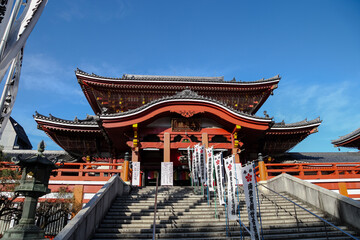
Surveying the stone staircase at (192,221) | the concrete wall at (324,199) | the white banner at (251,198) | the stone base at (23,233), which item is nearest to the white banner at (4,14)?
the stone base at (23,233)

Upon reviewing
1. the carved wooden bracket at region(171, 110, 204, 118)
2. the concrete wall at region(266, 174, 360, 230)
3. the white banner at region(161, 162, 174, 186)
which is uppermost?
the carved wooden bracket at region(171, 110, 204, 118)

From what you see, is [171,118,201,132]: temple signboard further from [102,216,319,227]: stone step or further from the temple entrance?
[102,216,319,227]: stone step

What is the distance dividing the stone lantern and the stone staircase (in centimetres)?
202

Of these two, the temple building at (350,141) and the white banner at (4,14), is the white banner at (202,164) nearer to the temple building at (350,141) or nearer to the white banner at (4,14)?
the white banner at (4,14)

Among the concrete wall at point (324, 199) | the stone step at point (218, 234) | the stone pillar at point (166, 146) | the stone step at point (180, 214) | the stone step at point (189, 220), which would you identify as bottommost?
the stone step at point (218, 234)

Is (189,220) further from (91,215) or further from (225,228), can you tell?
(91,215)

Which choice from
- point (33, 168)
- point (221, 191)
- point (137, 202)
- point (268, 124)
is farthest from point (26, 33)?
point (268, 124)

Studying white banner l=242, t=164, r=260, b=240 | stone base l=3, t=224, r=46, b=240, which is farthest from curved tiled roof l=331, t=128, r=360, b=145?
stone base l=3, t=224, r=46, b=240

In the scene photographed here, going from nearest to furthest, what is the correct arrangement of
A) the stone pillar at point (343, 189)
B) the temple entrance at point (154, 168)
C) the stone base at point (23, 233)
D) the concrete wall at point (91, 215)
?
the stone base at point (23, 233) < the concrete wall at point (91, 215) < the stone pillar at point (343, 189) < the temple entrance at point (154, 168)

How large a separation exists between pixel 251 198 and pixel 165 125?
361 inches

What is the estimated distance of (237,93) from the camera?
18.6 m

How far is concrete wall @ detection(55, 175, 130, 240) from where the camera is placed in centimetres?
586

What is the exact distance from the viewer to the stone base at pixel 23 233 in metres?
5.61

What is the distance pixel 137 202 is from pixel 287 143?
11.3 metres
